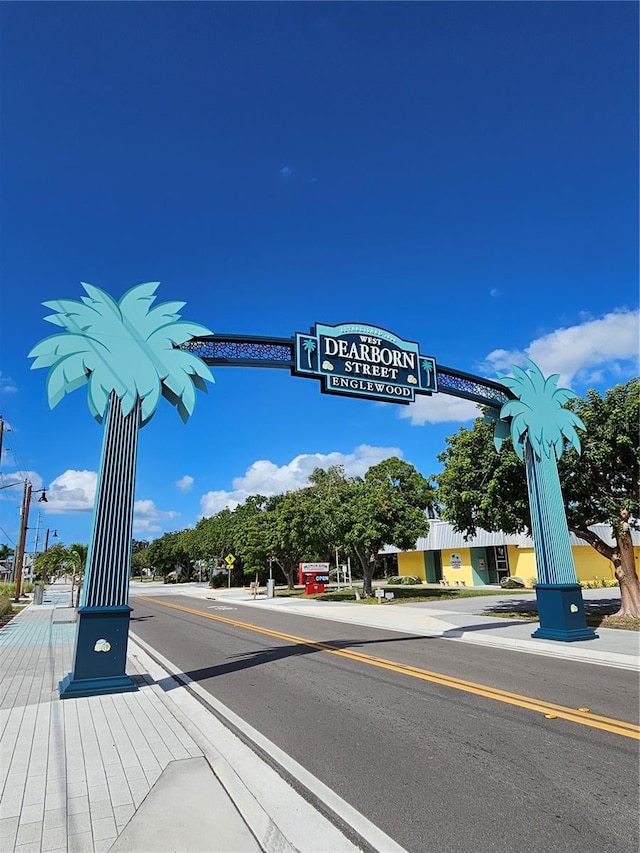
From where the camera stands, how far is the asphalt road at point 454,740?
3.90 meters

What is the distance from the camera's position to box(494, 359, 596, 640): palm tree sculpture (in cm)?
1249

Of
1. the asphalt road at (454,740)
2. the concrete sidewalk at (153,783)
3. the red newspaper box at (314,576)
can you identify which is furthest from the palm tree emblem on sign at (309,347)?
the red newspaper box at (314,576)

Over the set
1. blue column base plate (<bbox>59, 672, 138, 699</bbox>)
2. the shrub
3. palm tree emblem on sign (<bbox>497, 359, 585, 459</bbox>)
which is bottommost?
blue column base plate (<bbox>59, 672, 138, 699</bbox>)

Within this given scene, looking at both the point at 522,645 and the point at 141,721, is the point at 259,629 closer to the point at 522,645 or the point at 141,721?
the point at 522,645

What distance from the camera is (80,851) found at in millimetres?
3502

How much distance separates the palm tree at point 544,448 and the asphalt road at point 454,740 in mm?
3020

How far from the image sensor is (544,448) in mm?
13938

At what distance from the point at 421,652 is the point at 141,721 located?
695 cm

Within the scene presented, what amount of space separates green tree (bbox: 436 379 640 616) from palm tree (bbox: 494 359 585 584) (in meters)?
1.56

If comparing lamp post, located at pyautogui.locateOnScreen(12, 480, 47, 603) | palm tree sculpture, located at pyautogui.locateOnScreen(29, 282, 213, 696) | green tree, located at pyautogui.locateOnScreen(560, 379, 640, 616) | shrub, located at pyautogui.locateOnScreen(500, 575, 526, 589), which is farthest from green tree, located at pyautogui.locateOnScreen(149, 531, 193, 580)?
palm tree sculpture, located at pyautogui.locateOnScreen(29, 282, 213, 696)

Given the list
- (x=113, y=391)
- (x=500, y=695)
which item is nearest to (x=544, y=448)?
(x=500, y=695)

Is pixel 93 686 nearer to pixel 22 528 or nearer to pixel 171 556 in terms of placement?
pixel 22 528

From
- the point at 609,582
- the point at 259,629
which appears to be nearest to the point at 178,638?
the point at 259,629

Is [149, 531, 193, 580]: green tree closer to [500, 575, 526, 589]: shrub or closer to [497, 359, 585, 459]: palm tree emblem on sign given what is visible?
[500, 575, 526, 589]: shrub
